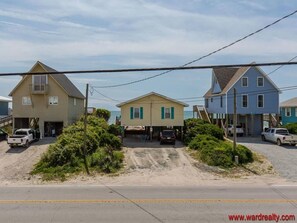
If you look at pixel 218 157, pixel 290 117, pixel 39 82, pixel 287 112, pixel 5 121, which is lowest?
pixel 218 157

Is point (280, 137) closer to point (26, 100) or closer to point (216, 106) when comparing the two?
point (216, 106)

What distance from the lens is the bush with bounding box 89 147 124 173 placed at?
90.0 ft

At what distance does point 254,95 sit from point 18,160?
100 feet

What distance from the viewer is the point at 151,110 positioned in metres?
43.5

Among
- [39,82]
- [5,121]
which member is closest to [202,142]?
[39,82]

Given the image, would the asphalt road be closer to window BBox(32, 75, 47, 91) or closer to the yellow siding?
the yellow siding

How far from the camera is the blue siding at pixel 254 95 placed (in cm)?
4837

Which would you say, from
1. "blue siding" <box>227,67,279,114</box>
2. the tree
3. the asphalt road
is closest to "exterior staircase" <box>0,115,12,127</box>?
the tree

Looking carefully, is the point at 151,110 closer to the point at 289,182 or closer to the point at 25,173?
the point at 25,173

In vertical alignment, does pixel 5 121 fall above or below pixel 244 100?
below

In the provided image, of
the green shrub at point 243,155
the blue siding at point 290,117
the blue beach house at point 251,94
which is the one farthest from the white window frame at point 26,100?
the blue siding at point 290,117

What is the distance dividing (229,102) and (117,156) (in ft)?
74.3

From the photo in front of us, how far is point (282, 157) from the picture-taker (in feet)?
104

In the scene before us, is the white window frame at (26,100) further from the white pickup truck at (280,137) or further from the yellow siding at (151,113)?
the white pickup truck at (280,137)
